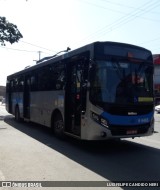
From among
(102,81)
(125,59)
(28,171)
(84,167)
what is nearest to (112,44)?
(125,59)

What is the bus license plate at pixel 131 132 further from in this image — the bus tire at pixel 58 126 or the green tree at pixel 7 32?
the green tree at pixel 7 32

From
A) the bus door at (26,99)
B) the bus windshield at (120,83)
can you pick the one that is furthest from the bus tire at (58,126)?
the bus door at (26,99)

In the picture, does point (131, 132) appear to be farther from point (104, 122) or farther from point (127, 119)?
point (104, 122)

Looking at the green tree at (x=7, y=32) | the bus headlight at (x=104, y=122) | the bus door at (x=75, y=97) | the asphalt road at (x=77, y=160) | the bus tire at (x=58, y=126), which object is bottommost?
the asphalt road at (x=77, y=160)

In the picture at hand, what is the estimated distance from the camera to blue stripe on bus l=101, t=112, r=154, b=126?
9156mm

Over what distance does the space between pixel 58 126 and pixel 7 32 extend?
1951 cm

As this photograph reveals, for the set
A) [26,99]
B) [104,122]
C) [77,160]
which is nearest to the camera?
[77,160]

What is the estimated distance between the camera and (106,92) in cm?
922

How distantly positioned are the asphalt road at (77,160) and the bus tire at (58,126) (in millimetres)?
318

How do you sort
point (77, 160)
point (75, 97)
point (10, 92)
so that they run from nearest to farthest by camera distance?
point (77, 160), point (75, 97), point (10, 92)

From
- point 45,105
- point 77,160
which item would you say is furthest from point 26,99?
point 77,160

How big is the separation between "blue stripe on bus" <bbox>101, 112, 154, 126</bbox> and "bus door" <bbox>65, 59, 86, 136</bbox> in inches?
32.6

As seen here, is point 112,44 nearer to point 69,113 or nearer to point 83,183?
point 69,113

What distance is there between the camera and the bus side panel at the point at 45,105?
1191cm
